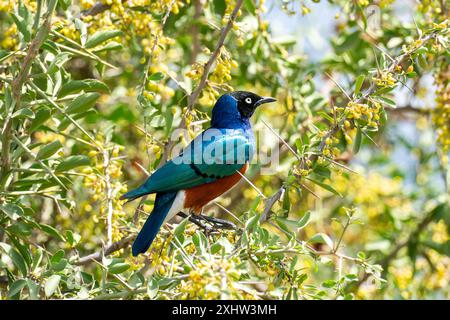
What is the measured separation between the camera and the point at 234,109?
5082mm

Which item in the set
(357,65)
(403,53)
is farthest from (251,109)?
(403,53)

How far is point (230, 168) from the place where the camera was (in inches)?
184

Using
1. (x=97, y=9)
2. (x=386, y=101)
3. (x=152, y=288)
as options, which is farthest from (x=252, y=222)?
(x=97, y=9)

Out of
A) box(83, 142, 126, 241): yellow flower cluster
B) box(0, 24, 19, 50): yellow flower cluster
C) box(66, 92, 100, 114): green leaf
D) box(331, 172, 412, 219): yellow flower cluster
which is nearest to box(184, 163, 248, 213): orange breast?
box(83, 142, 126, 241): yellow flower cluster

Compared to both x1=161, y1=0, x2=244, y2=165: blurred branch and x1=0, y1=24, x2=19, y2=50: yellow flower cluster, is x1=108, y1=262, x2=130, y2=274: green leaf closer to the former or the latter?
x1=161, y1=0, x2=244, y2=165: blurred branch

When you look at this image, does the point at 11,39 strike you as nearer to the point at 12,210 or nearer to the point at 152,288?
the point at 12,210

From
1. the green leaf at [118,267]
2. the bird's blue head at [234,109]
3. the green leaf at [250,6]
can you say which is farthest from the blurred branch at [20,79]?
the bird's blue head at [234,109]

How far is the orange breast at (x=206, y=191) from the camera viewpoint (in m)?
4.63

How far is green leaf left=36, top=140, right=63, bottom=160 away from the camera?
144 inches

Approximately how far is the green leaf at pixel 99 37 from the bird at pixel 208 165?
28.4 inches

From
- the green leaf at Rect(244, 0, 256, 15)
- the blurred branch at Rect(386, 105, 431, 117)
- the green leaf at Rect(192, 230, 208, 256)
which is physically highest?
the green leaf at Rect(244, 0, 256, 15)

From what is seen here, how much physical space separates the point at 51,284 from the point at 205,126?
2.32m

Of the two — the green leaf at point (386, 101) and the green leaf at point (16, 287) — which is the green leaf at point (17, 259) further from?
the green leaf at point (386, 101)

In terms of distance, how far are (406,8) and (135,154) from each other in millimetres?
2306
